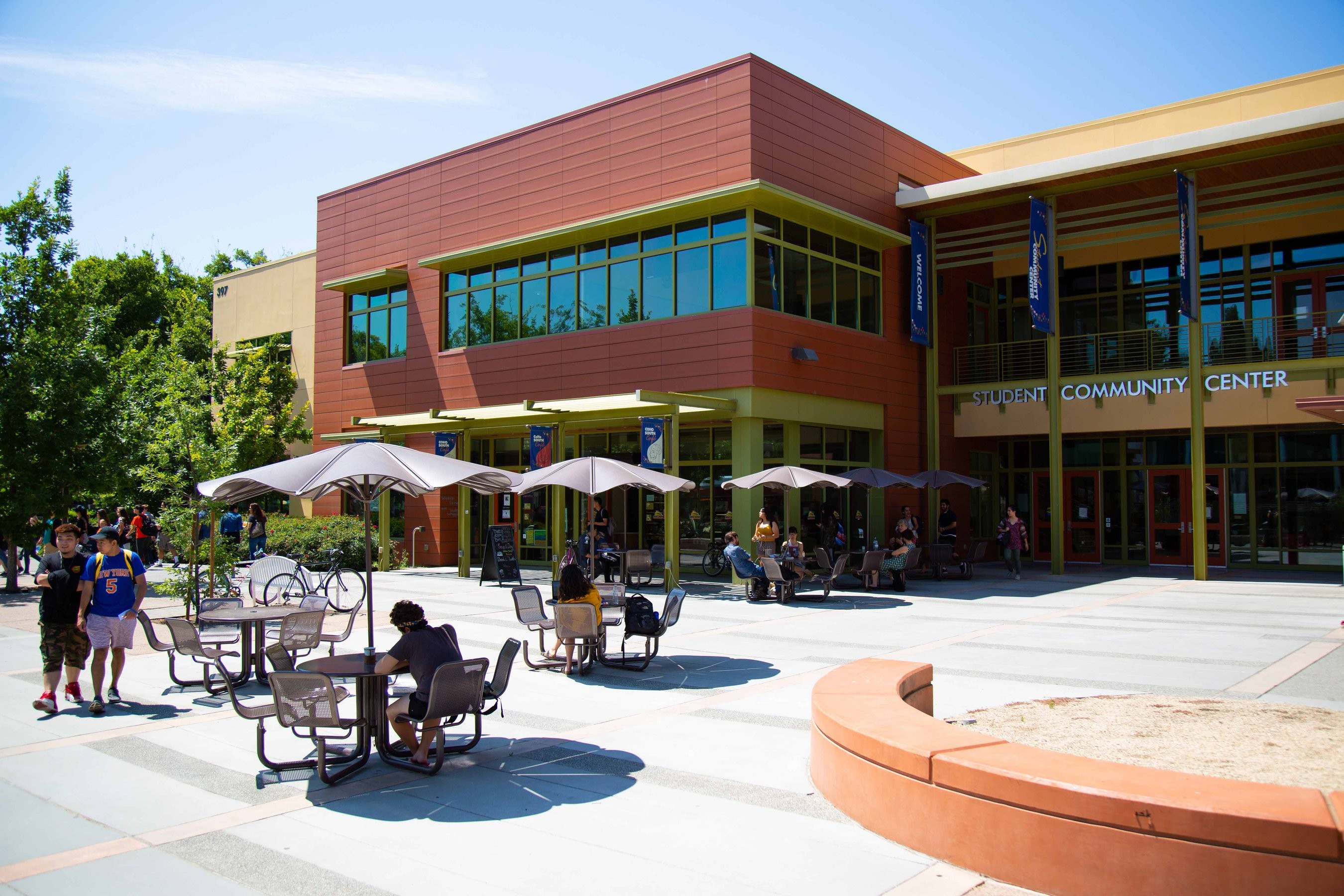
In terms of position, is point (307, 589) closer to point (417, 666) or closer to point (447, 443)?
point (447, 443)

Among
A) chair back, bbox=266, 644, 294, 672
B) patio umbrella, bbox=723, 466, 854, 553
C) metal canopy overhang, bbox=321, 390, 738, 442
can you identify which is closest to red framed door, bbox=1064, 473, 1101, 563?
patio umbrella, bbox=723, 466, 854, 553

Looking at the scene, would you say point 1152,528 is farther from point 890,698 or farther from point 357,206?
point 357,206

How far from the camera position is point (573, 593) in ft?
32.6

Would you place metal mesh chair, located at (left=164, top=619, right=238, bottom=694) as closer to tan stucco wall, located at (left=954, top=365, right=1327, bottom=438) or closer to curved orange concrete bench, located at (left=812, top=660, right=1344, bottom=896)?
curved orange concrete bench, located at (left=812, top=660, right=1344, bottom=896)

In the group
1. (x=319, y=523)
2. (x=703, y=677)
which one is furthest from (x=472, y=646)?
(x=319, y=523)

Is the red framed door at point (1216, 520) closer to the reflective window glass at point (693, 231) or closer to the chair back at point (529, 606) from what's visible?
the reflective window glass at point (693, 231)

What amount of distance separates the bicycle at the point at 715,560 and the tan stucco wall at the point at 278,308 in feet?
50.4

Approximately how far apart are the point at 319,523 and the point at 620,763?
20.8 m

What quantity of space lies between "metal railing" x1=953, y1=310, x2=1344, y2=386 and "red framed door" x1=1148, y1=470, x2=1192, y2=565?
9.57 ft

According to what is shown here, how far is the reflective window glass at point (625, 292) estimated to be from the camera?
68.1 feet

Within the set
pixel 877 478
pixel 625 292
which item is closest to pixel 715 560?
pixel 877 478

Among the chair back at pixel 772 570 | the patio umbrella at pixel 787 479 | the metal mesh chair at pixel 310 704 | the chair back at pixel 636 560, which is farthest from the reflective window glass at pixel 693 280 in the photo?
the metal mesh chair at pixel 310 704

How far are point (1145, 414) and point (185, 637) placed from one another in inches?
794

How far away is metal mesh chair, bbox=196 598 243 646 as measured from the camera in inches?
385
